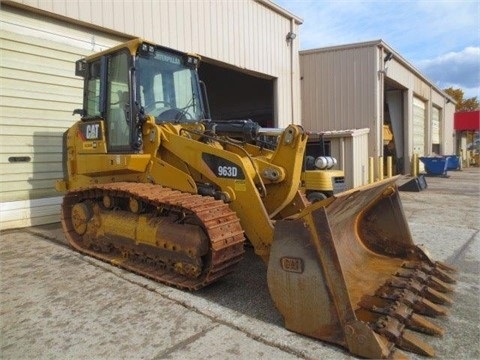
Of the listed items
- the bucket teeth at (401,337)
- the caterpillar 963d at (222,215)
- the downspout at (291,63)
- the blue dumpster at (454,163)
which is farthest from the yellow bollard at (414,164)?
the bucket teeth at (401,337)

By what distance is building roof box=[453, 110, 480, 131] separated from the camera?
35156 millimetres

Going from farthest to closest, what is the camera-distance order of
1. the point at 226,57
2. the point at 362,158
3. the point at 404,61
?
the point at 404,61 < the point at 362,158 < the point at 226,57

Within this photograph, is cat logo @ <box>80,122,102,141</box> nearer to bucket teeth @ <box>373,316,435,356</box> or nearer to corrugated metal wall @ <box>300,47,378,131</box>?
bucket teeth @ <box>373,316,435,356</box>

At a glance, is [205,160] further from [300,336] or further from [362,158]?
[362,158]

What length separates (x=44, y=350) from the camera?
286 cm

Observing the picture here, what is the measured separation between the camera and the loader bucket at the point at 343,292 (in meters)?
2.83

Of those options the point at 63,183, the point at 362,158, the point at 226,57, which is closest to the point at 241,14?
the point at 226,57

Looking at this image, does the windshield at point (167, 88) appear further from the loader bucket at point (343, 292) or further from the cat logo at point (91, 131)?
the loader bucket at point (343, 292)

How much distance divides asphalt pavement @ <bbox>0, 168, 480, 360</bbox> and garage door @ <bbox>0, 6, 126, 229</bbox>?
2036mm

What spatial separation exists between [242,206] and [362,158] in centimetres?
968

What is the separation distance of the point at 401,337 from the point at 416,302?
0.59 meters

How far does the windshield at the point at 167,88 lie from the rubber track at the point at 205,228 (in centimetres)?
108

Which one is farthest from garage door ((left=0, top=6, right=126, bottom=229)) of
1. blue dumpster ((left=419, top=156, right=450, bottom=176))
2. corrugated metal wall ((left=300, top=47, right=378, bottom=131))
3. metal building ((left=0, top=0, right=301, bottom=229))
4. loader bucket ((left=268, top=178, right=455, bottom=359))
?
blue dumpster ((left=419, top=156, right=450, bottom=176))

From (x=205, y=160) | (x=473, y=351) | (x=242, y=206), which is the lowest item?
(x=473, y=351)
